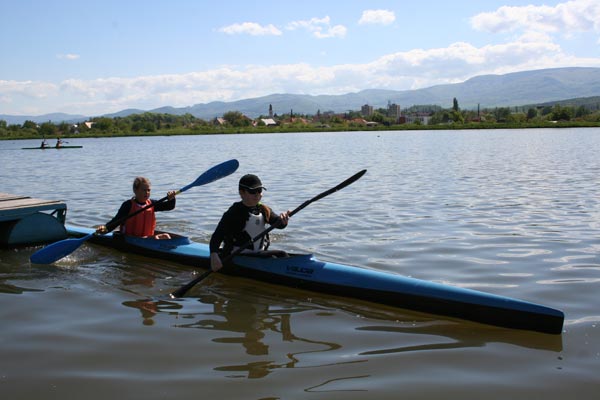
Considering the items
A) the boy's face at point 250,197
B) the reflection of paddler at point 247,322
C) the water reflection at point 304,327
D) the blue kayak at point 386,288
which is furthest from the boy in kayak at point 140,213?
the reflection of paddler at point 247,322

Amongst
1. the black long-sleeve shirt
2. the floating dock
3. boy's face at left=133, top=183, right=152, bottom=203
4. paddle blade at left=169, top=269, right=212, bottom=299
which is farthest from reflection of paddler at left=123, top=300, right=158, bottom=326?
the floating dock

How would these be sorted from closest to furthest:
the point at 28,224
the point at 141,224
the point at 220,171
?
the point at 141,224 → the point at 220,171 → the point at 28,224

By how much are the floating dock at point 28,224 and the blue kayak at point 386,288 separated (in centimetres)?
264

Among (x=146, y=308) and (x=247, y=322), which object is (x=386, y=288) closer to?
(x=247, y=322)

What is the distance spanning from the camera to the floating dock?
876 centimetres

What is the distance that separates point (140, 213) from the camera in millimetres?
8039

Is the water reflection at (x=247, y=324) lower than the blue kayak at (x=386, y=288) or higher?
lower

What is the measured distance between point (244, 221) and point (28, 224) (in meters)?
4.29

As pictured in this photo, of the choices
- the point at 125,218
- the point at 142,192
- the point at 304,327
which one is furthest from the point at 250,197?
the point at 125,218

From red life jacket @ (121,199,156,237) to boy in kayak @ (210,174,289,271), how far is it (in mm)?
1908

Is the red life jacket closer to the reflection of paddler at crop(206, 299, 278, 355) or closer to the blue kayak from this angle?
the blue kayak

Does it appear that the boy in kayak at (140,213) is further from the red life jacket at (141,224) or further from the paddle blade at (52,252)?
the paddle blade at (52,252)

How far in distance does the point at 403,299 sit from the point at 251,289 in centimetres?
189

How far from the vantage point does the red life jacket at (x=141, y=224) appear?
8094mm
